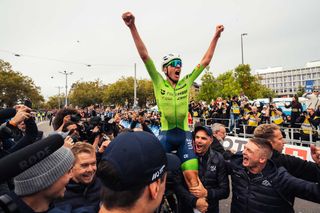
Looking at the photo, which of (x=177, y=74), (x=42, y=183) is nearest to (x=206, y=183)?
(x=177, y=74)

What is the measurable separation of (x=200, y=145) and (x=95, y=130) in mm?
2049

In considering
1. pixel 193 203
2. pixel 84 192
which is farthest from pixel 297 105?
pixel 84 192

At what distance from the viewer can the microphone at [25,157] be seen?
31.7 inches

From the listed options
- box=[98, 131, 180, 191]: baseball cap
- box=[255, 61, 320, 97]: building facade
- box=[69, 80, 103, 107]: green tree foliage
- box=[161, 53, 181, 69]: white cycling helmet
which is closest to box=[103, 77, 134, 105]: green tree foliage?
box=[69, 80, 103, 107]: green tree foliage

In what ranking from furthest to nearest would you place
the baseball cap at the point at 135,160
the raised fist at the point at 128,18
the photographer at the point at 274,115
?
the photographer at the point at 274,115
the raised fist at the point at 128,18
the baseball cap at the point at 135,160

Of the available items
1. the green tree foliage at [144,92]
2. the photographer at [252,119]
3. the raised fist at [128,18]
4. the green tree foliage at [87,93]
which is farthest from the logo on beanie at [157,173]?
the green tree foliage at [87,93]

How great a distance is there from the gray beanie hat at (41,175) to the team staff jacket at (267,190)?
196 cm

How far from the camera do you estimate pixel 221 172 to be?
10.2 feet

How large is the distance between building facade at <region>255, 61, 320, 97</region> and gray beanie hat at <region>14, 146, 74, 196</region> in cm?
14625

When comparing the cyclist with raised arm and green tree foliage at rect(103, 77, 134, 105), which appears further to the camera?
green tree foliage at rect(103, 77, 134, 105)

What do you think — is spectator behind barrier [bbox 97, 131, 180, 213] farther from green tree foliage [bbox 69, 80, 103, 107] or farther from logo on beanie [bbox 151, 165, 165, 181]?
green tree foliage [bbox 69, 80, 103, 107]

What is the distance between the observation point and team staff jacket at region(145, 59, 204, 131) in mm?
2969

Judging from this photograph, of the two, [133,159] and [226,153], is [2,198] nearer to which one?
[133,159]

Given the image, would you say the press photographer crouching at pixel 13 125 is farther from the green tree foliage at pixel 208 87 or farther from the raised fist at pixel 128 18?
the green tree foliage at pixel 208 87
